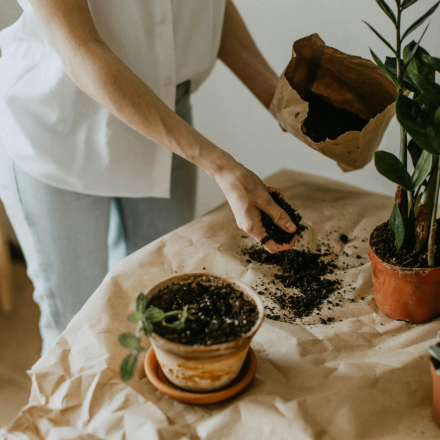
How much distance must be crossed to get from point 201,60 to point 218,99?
0.67 metres

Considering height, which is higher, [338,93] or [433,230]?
[338,93]

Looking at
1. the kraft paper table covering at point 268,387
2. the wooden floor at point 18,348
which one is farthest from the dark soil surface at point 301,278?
the wooden floor at point 18,348

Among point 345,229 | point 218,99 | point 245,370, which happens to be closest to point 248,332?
point 245,370

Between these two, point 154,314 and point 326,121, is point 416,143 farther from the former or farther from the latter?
point 154,314

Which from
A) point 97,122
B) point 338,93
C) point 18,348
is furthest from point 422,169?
point 18,348

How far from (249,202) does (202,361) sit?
0.34 meters

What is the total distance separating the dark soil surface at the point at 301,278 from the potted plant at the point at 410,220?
0.12 m

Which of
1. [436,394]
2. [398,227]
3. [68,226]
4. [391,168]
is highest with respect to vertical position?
[391,168]

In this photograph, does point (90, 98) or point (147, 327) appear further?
point (90, 98)

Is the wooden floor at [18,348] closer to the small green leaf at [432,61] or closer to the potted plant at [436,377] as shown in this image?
the potted plant at [436,377]

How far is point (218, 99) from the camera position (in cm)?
183

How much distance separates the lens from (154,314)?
60 centimetres

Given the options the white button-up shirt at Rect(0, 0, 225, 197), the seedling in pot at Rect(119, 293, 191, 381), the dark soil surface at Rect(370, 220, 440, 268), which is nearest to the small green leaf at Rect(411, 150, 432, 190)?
the dark soil surface at Rect(370, 220, 440, 268)

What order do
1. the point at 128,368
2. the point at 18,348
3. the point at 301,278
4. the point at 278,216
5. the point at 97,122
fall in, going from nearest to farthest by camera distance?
the point at 128,368 → the point at 278,216 → the point at 301,278 → the point at 97,122 → the point at 18,348
